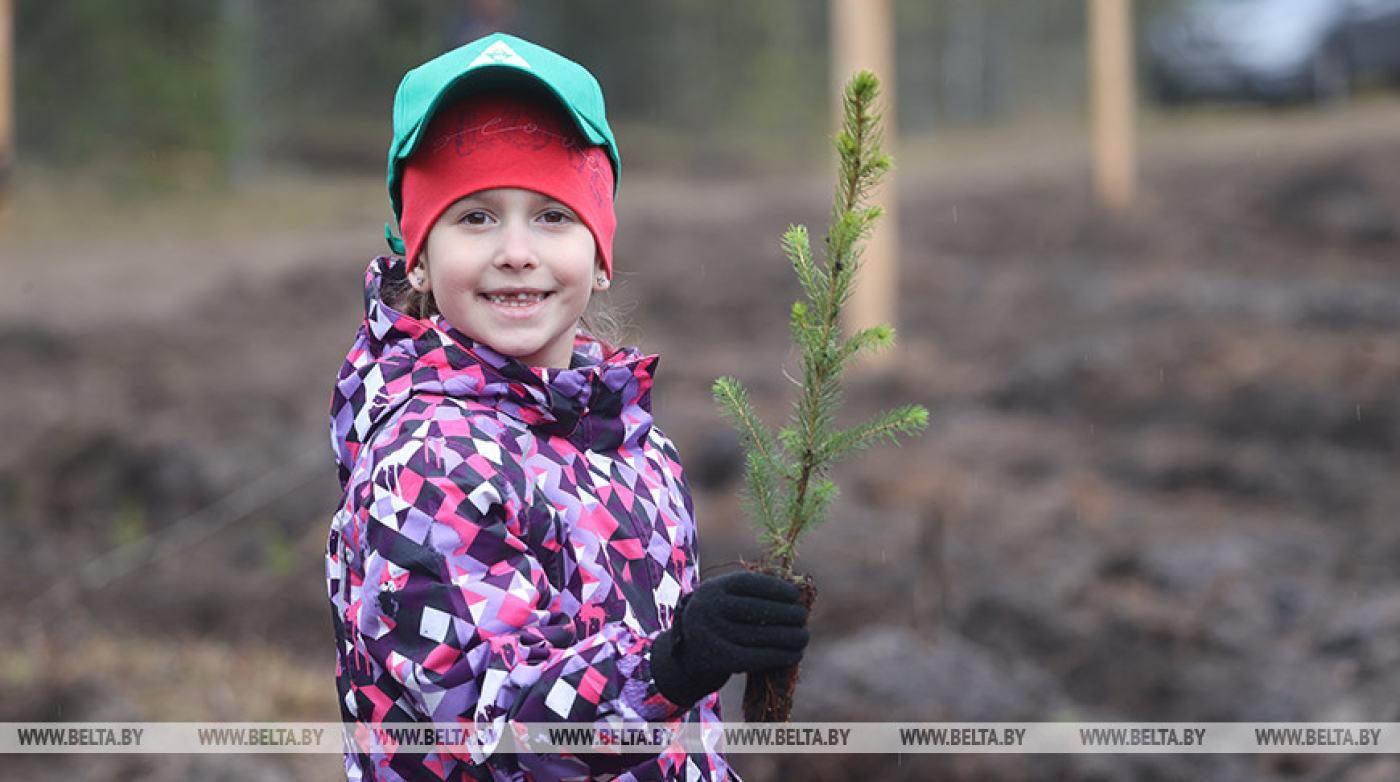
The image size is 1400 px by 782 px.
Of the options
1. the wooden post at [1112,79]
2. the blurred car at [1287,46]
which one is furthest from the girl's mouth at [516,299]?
the blurred car at [1287,46]

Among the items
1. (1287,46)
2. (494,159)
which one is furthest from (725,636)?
(1287,46)

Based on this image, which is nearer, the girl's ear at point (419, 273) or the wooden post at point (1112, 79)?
the girl's ear at point (419, 273)

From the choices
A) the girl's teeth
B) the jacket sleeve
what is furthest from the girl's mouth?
the jacket sleeve

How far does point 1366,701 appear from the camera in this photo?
450 cm

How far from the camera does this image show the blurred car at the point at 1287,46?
15.3 metres

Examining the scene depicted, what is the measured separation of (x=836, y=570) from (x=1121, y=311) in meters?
4.00

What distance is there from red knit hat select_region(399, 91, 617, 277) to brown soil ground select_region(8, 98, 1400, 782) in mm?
524

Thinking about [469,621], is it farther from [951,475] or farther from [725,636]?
[951,475]

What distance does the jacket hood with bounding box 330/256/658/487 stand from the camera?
170cm

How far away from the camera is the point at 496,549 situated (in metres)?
1.56

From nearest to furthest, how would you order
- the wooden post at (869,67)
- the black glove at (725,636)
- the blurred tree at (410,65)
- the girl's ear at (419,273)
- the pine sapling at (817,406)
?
the black glove at (725,636) < the pine sapling at (817,406) < the girl's ear at (419,273) < the wooden post at (869,67) < the blurred tree at (410,65)

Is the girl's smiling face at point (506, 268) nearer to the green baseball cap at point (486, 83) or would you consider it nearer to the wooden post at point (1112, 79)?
the green baseball cap at point (486, 83)

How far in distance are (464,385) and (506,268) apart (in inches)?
6.2

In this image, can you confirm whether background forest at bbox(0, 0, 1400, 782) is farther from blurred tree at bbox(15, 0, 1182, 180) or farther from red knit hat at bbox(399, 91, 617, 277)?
red knit hat at bbox(399, 91, 617, 277)
